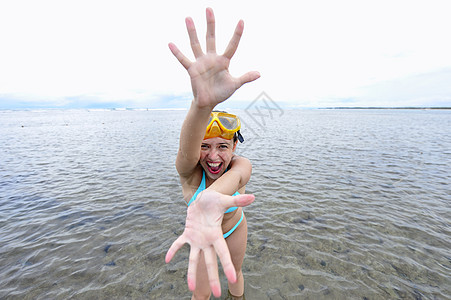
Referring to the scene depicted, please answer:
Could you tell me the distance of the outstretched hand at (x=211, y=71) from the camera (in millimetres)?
1854

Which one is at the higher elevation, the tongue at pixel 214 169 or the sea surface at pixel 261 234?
the tongue at pixel 214 169

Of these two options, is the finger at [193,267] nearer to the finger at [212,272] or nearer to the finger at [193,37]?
the finger at [212,272]

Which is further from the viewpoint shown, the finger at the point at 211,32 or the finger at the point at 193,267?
the finger at the point at 211,32

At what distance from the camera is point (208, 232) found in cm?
175

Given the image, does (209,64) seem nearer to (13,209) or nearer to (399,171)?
(13,209)

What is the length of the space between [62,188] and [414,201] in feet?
50.4

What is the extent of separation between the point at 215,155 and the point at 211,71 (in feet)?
3.77

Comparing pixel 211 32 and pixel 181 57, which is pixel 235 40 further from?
pixel 181 57

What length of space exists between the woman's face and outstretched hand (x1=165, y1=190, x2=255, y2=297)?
0.88 meters

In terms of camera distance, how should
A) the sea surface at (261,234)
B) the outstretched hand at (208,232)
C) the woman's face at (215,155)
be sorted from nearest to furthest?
the outstretched hand at (208,232), the woman's face at (215,155), the sea surface at (261,234)

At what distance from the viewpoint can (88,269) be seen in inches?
199

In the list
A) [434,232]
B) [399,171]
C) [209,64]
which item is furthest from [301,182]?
[209,64]

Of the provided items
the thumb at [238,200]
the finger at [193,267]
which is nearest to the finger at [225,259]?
the finger at [193,267]

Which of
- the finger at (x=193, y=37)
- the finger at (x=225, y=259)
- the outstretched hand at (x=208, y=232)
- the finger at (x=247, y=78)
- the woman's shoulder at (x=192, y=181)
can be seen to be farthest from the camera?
the woman's shoulder at (x=192, y=181)
